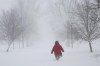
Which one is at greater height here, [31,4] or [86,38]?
[31,4]

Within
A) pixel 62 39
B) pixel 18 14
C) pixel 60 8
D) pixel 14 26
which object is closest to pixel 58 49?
pixel 14 26

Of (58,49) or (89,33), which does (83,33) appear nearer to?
(89,33)

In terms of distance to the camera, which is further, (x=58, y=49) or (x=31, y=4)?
(x=31, y=4)

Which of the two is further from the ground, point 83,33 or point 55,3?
point 55,3

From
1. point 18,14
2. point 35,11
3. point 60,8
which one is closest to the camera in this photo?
point 60,8

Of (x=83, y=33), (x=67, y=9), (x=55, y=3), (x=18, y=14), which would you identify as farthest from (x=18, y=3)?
(x=83, y=33)

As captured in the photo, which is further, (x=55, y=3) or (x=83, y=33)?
(x=55, y=3)

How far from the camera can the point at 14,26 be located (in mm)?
40062

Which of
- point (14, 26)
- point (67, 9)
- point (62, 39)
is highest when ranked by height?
point (67, 9)

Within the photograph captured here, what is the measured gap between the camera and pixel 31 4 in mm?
52531

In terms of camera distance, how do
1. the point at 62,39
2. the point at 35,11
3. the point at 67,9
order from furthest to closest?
the point at 62,39, the point at 35,11, the point at 67,9

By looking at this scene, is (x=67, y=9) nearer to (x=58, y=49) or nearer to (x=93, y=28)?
(x=93, y=28)

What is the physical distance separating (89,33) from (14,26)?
20.9 m

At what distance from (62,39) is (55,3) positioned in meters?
17.4
